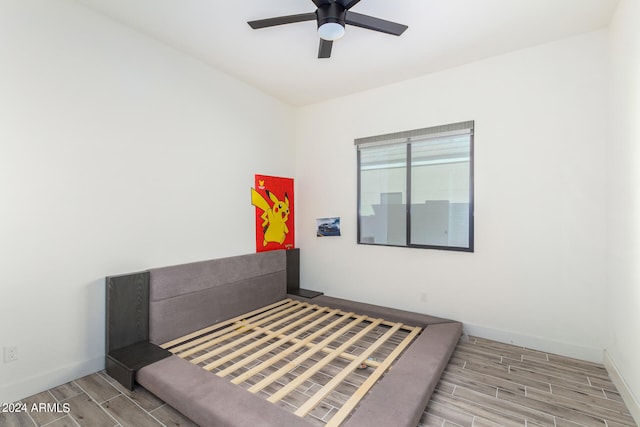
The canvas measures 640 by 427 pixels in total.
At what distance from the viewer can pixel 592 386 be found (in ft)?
7.48

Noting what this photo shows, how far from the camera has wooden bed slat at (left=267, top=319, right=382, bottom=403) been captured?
6.64 feet

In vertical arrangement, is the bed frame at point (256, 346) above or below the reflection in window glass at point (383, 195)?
below

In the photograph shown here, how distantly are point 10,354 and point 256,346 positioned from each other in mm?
1712

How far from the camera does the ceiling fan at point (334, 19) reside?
1985mm

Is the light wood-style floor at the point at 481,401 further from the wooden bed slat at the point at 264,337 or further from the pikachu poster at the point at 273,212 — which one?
the pikachu poster at the point at 273,212

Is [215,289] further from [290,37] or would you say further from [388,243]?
[290,37]

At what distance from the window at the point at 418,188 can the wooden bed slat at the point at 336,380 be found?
122cm

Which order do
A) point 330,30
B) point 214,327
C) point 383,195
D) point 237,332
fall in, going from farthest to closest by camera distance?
point 383,195
point 214,327
point 237,332
point 330,30

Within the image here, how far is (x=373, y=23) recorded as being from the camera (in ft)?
6.94

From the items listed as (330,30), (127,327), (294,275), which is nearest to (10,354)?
(127,327)

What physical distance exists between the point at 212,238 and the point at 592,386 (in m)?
3.61

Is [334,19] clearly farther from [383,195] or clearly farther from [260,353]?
[260,353]

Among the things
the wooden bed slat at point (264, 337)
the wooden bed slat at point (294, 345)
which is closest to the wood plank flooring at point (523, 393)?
the wooden bed slat at point (294, 345)

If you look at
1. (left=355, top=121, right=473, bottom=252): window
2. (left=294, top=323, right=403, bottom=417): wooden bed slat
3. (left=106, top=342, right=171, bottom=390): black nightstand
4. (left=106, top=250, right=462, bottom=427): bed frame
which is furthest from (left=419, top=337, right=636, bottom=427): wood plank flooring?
(left=106, top=342, right=171, bottom=390): black nightstand
